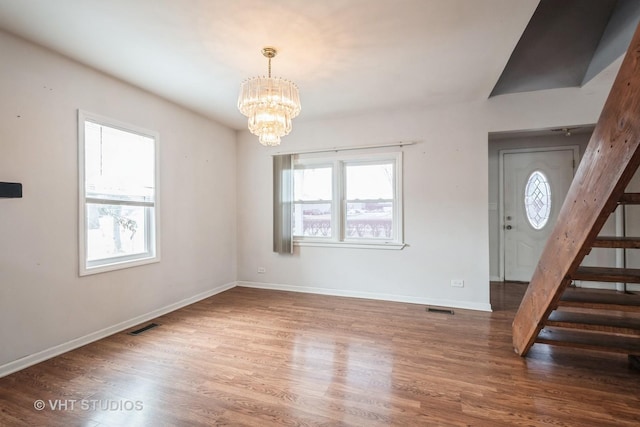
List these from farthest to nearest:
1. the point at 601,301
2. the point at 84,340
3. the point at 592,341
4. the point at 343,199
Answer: the point at 343,199 < the point at 84,340 < the point at 592,341 < the point at 601,301

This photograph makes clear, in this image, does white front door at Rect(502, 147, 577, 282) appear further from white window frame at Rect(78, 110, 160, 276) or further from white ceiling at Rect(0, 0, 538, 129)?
white window frame at Rect(78, 110, 160, 276)

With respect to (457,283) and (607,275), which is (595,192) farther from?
(457,283)

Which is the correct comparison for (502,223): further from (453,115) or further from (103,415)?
(103,415)

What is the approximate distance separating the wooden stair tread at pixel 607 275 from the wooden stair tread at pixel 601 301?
213mm

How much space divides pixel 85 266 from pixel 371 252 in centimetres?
328

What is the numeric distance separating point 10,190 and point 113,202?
835mm

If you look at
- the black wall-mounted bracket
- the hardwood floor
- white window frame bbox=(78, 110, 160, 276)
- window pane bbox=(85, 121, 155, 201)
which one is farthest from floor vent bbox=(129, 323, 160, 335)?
the black wall-mounted bracket

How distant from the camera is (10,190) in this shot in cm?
215

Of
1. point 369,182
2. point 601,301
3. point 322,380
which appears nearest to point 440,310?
point 601,301

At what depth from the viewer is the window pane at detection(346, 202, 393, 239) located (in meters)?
4.10

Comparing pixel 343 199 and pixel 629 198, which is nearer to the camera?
pixel 629 198

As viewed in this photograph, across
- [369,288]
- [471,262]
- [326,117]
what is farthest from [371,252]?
[326,117]

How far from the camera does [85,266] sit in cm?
265

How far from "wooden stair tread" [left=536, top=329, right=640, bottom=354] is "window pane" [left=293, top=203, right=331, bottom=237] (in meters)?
2.78
